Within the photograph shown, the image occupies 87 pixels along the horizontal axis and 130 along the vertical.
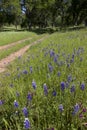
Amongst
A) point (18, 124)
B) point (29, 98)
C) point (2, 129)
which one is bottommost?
point (2, 129)

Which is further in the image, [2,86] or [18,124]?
[2,86]

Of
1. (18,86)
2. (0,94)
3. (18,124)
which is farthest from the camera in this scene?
(0,94)

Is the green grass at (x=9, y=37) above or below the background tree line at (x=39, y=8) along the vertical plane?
below

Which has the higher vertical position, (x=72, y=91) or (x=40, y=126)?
(x=72, y=91)

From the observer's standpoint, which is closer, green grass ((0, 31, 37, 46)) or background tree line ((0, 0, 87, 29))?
green grass ((0, 31, 37, 46))

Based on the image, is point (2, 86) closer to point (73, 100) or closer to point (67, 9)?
point (73, 100)

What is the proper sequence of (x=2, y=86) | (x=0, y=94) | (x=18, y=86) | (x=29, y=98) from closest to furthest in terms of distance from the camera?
(x=29, y=98) < (x=18, y=86) < (x=0, y=94) < (x=2, y=86)

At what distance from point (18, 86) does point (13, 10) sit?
166ft

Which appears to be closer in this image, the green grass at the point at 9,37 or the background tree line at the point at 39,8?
the green grass at the point at 9,37

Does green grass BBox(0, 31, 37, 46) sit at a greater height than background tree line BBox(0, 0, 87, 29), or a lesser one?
lesser

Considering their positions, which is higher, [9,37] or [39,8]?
[39,8]

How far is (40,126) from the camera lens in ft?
9.56

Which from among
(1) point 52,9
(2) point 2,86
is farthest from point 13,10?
(2) point 2,86

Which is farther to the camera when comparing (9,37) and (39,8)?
(39,8)
